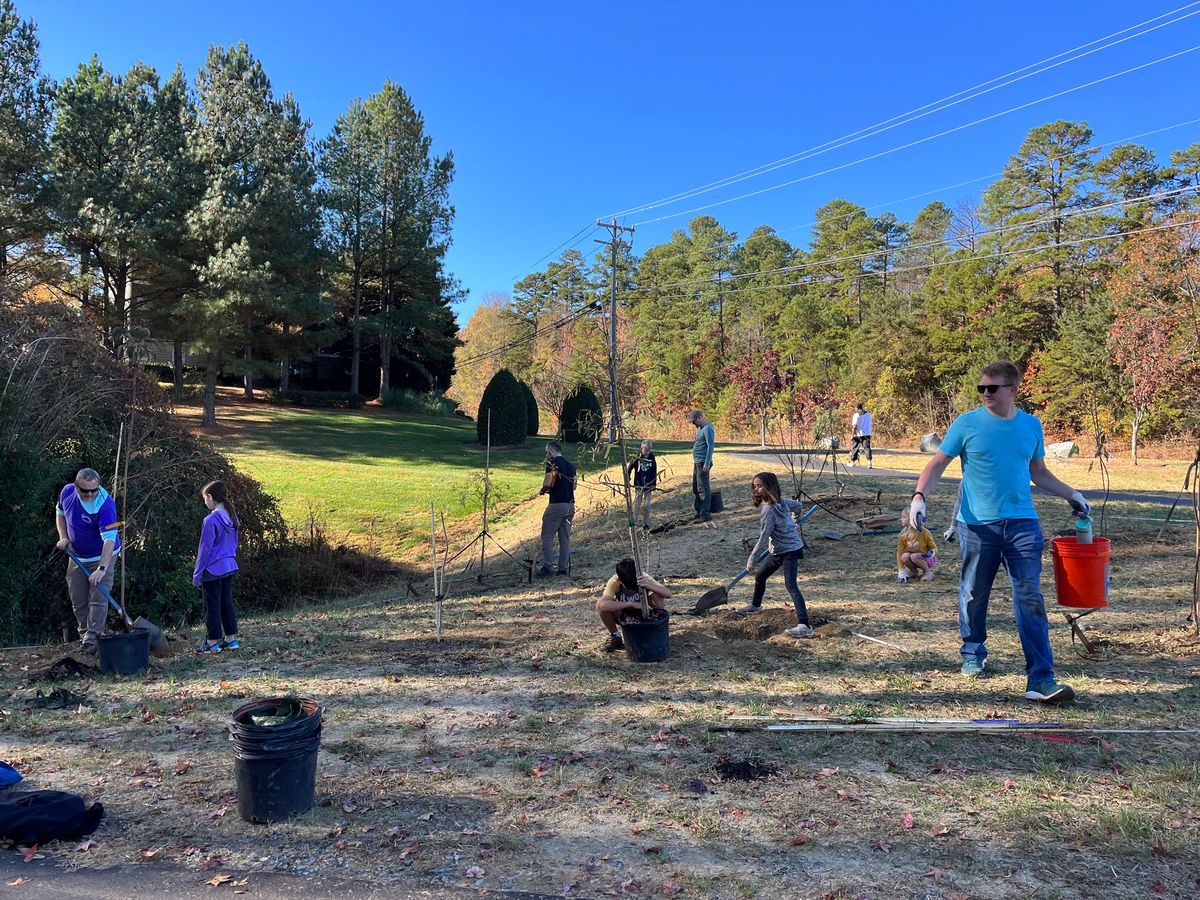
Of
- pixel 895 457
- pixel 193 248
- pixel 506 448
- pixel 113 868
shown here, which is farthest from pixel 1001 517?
pixel 193 248

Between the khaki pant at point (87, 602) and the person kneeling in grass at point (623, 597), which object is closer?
the person kneeling in grass at point (623, 597)

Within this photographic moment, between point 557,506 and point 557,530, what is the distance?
1.95ft

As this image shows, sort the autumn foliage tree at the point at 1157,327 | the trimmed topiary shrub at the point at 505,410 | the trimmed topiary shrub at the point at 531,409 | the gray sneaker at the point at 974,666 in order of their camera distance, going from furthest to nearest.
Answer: the trimmed topiary shrub at the point at 531,409 → the trimmed topiary shrub at the point at 505,410 → the autumn foliage tree at the point at 1157,327 → the gray sneaker at the point at 974,666

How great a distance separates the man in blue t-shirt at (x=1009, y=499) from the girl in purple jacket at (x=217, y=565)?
5.62 m

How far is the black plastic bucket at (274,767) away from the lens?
3.35 m

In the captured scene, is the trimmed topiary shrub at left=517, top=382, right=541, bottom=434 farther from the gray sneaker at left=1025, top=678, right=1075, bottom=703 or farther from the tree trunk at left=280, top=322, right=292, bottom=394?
the gray sneaker at left=1025, top=678, right=1075, bottom=703

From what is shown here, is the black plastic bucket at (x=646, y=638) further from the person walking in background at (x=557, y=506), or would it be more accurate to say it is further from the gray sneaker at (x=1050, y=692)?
the person walking in background at (x=557, y=506)

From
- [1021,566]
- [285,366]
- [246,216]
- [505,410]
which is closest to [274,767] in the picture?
[1021,566]

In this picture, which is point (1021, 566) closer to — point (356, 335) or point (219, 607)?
point (219, 607)

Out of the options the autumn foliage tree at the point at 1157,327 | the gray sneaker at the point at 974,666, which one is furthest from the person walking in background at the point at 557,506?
the autumn foliage tree at the point at 1157,327

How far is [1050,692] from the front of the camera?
13.9 feet

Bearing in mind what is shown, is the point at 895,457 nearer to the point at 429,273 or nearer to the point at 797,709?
the point at 797,709

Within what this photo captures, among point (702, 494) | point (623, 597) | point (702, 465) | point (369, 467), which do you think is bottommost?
point (623, 597)

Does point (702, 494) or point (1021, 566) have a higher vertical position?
point (1021, 566)
